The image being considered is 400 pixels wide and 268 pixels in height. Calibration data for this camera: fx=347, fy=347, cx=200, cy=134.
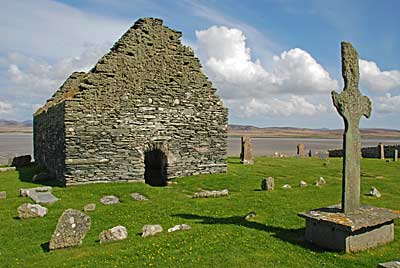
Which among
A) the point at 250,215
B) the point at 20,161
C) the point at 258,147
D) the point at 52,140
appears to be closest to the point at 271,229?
the point at 250,215

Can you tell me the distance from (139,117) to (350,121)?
38.7 feet

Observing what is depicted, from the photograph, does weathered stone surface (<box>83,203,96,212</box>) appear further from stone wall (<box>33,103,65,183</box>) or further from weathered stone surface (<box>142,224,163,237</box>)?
stone wall (<box>33,103,65,183</box>)

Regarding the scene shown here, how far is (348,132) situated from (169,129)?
11710 mm

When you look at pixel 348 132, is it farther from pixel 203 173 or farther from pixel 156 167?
pixel 156 167

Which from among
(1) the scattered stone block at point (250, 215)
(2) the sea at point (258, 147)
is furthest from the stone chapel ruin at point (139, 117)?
(2) the sea at point (258, 147)

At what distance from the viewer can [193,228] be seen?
9.42 meters

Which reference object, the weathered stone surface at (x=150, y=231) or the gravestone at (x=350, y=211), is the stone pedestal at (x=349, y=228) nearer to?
the gravestone at (x=350, y=211)

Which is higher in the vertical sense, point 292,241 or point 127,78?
point 127,78

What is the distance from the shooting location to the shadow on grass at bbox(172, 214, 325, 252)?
8159mm

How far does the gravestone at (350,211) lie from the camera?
755 centimetres

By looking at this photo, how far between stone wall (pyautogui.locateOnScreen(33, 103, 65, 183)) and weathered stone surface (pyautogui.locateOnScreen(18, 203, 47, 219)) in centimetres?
540

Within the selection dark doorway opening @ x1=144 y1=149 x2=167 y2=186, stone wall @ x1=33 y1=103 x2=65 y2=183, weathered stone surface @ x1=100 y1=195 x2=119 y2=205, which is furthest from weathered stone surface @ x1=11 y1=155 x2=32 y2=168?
weathered stone surface @ x1=100 y1=195 x2=119 y2=205

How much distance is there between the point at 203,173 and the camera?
19.7m

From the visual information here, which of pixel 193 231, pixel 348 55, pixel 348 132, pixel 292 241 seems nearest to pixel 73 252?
pixel 193 231
